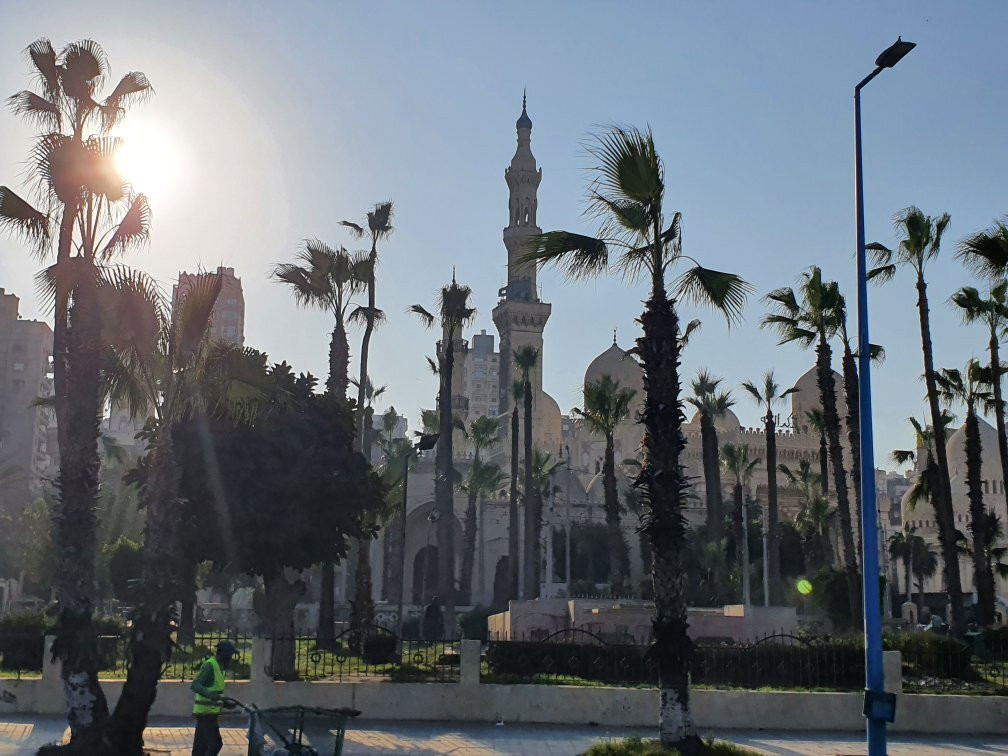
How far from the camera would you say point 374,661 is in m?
22.0

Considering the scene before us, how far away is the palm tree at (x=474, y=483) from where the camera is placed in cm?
5141

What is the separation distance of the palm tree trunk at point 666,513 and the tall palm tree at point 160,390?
5.08 metres

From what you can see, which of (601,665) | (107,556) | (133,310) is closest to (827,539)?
(107,556)

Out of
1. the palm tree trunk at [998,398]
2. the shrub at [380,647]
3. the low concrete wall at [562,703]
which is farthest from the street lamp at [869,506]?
the palm tree trunk at [998,398]

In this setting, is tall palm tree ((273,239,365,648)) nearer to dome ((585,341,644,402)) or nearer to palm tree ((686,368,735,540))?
palm tree ((686,368,735,540))

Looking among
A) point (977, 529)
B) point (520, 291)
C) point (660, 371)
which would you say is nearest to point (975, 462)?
point (977, 529)

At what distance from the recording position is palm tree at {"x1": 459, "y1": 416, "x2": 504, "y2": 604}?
5141cm

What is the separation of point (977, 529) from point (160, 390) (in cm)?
2225

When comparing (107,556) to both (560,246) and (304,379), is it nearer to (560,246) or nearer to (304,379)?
(304,379)

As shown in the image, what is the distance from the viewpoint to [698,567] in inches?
2029

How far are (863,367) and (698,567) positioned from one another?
4053 cm

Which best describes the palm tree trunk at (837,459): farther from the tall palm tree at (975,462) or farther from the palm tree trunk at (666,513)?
the palm tree trunk at (666,513)

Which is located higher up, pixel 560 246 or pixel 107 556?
pixel 560 246

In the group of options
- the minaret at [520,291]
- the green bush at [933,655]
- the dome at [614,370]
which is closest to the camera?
the green bush at [933,655]
